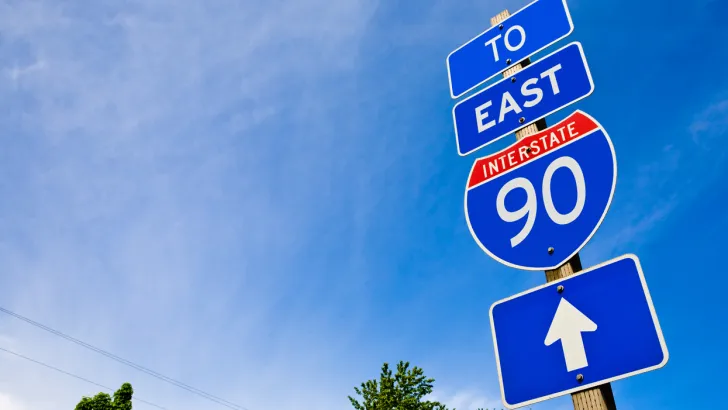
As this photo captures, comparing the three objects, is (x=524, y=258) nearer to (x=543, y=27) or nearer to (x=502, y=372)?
(x=502, y=372)

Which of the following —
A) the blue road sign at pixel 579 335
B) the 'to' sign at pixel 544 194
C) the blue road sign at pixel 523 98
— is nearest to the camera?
the blue road sign at pixel 579 335

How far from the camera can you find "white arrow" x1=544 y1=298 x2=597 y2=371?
1.79 metres

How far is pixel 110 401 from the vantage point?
20500mm

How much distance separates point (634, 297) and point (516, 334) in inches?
21.1

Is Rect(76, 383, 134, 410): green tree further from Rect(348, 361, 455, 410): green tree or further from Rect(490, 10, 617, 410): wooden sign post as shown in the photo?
Rect(490, 10, 617, 410): wooden sign post

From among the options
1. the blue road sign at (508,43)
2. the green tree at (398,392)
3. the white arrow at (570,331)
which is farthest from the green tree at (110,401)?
the white arrow at (570,331)

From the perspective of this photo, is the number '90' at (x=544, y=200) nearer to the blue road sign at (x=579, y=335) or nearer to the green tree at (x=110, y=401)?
the blue road sign at (x=579, y=335)

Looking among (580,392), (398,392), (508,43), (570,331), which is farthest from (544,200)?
(398,392)

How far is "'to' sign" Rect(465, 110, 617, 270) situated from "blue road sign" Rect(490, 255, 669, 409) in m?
0.19

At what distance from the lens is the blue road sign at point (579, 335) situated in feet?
5.49

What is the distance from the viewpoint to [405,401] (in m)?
20.0

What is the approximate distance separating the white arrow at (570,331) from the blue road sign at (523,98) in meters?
1.33

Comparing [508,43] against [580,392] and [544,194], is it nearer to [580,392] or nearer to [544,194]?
[544,194]

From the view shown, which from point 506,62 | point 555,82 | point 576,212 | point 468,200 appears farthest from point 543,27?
point 576,212
